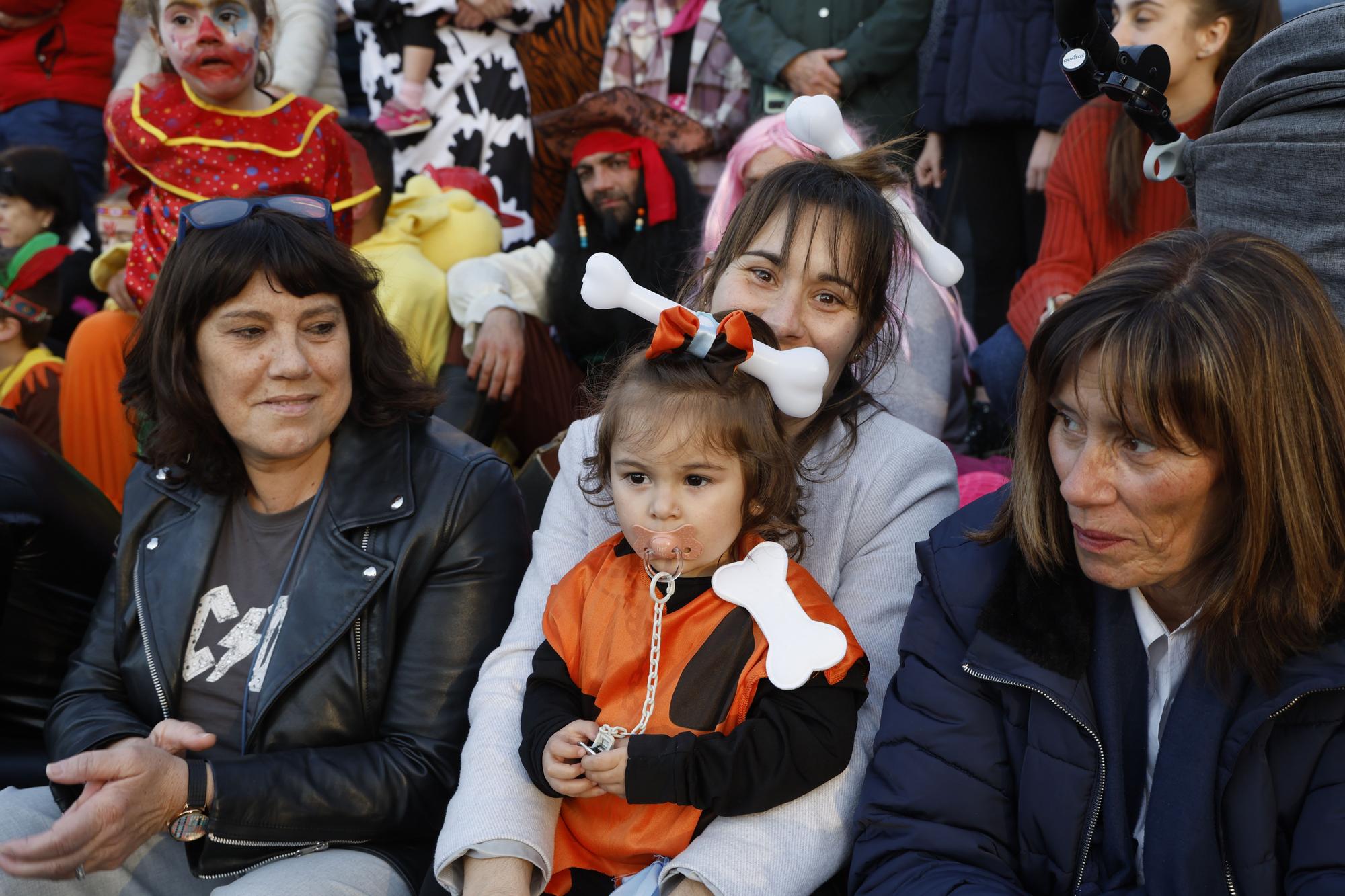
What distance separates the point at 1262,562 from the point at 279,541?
1.92m

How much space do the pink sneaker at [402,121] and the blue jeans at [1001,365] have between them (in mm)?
2833

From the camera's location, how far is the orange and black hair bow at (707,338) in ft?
6.72

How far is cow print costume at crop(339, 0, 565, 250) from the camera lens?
5.46 m

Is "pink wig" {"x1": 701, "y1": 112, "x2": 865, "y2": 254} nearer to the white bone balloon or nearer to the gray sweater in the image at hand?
the gray sweater

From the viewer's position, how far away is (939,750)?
77.5 inches

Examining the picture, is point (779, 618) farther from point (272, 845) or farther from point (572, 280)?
point (572, 280)

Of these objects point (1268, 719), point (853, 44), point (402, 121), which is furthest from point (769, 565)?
point (402, 121)

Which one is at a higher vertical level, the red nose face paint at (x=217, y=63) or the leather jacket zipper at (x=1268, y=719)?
the red nose face paint at (x=217, y=63)

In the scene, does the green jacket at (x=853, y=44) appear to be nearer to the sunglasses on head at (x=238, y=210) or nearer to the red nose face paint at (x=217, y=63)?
the red nose face paint at (x=217, y=63)

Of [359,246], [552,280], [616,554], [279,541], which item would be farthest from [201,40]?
[616,554]

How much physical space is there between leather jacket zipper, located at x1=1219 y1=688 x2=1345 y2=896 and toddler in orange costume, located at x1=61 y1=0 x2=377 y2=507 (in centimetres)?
322

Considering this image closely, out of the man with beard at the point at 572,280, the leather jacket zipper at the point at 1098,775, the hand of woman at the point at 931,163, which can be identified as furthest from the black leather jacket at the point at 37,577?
the hand of woman at the point at 931,163

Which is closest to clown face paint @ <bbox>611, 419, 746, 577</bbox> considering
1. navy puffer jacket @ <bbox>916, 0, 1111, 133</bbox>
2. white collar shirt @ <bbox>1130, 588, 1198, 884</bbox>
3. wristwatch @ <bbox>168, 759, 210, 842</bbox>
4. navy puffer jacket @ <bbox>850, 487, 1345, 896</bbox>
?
navy puffer jacket @ <bbox>850, 487, 1345, 896</bbox>

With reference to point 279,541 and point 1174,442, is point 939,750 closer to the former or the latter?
point 1174,442
